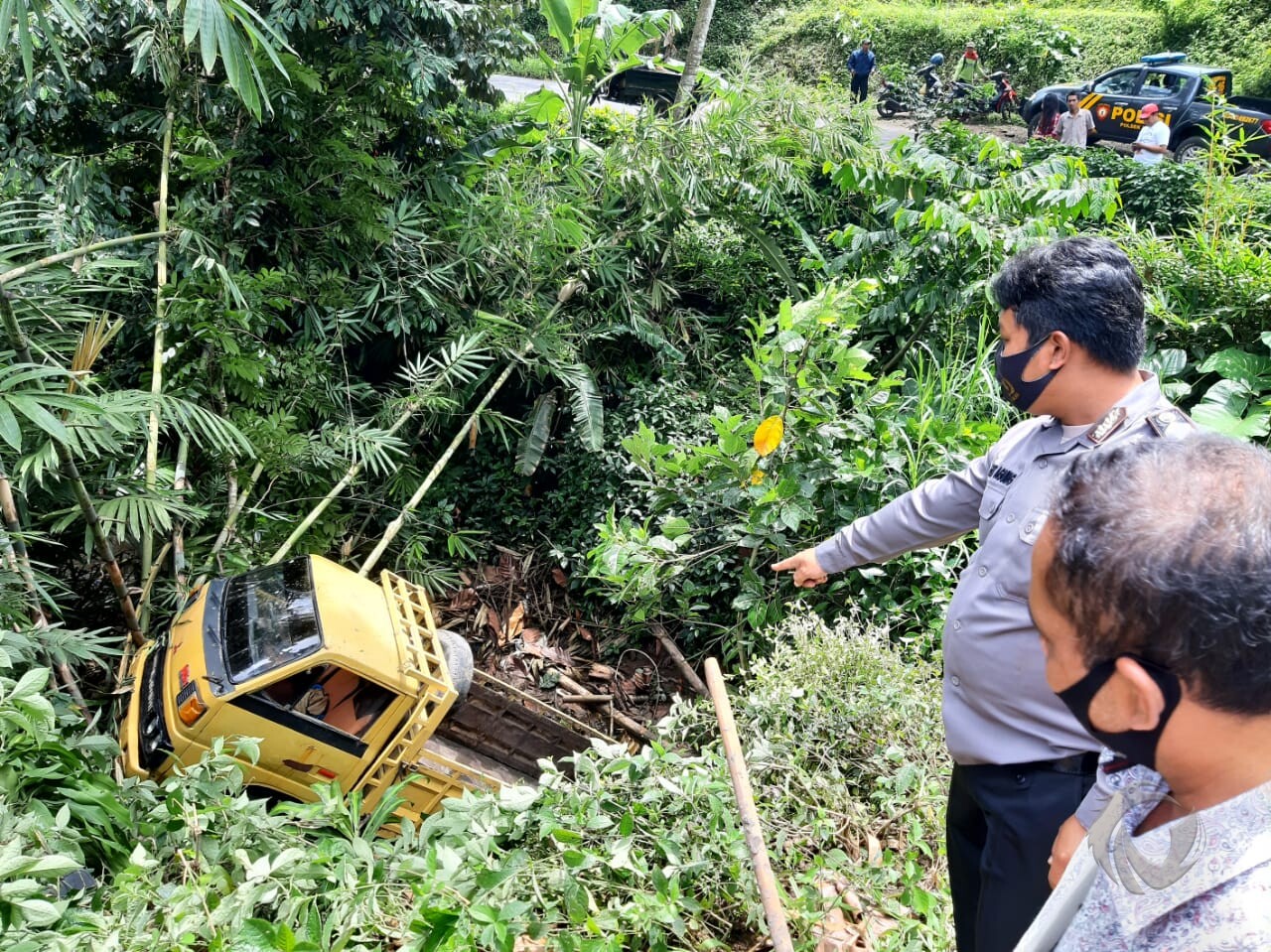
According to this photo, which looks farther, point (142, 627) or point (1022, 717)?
point (142, 627)

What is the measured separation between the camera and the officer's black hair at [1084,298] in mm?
2066

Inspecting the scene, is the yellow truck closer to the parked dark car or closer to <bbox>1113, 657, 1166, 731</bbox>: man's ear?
<bbox>1113, 657, 1166, 731</bbox>: man's ear

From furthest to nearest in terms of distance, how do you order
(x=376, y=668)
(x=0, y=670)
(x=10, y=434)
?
(x=376, y=668) < (x=0, y=670) < (x=10, y=434)

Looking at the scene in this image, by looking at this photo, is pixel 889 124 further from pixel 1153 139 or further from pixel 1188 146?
pixel 1153 139

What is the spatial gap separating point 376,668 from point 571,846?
2052 mm

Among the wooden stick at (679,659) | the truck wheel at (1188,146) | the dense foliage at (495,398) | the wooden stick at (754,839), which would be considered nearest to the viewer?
the wooden stick at (754,839)

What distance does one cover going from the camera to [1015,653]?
197 centimetres

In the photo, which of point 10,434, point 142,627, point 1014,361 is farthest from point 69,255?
point 1014,361

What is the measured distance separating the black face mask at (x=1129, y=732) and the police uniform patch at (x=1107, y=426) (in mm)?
1016

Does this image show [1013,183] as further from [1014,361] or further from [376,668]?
[376,668]

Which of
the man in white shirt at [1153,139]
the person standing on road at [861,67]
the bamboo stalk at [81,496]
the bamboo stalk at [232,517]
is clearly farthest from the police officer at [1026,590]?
the person standing on road at [861,67]

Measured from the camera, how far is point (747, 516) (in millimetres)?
5227

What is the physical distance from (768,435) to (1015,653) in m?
2.96

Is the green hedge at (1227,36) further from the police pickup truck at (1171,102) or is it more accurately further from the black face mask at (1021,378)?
the black face mask at (1021,378)
